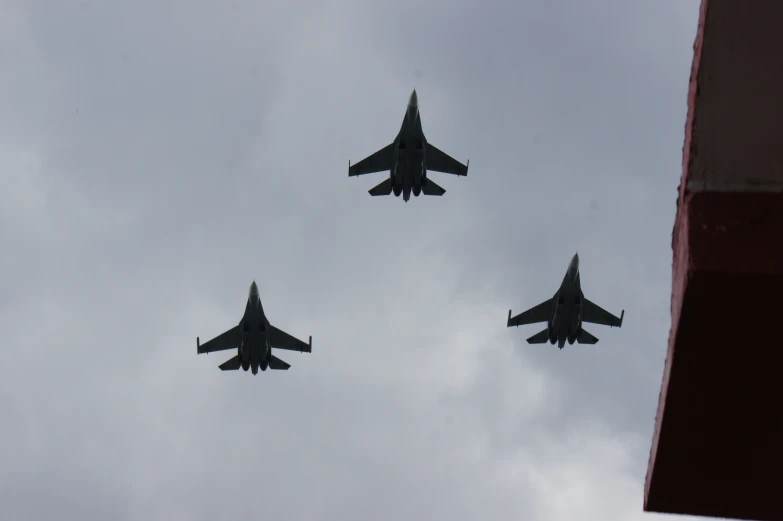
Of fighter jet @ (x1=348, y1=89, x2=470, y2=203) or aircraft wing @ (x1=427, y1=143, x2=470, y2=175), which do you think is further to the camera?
aircraft wing @ (x1=427, y1=143, x2=470, y2=175)

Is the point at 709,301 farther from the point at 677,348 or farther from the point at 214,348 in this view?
the point at 214,348

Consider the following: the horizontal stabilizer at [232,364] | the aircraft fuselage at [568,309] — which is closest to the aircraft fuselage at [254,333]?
the horizontal stabilizer at [232,364]

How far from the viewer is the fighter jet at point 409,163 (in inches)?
1606

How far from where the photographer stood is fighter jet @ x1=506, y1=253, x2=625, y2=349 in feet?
142

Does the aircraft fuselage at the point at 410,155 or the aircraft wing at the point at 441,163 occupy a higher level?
the aircraft wing at the point at 441,163

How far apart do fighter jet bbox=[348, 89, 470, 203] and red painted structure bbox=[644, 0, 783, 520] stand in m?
36.2

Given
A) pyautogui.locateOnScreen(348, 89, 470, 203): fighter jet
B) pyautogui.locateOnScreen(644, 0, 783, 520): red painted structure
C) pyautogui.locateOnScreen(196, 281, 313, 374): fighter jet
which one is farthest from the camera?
pyautogui.locateOnScreen(196, 281, 313, 374): fighter jet

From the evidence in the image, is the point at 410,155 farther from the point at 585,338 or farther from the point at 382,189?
the point at 585,338

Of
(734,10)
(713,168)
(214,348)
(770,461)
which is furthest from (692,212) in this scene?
(214,348)

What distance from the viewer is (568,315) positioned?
4391 centimetres

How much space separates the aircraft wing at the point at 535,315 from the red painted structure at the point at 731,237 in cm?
4200

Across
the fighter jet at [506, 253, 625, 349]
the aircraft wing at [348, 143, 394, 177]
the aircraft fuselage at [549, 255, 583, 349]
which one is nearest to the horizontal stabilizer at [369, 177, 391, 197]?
the aircraft wing at [348, 143, 394, 177]

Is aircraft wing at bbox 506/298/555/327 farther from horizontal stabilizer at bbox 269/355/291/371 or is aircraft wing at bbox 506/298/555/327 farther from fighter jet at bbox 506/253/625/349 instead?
horizontal stabilizer at bbox 269/355/291/371

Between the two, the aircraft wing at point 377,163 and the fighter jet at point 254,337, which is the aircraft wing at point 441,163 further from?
the fighter jet at point 254,337
